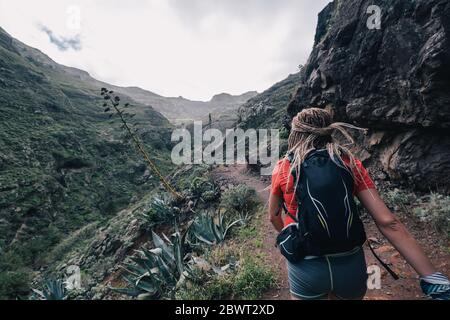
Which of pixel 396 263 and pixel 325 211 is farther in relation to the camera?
pixel 396 263

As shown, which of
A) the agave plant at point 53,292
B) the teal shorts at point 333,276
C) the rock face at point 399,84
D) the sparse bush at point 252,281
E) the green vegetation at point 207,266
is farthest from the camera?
the agave plant at point 53,292

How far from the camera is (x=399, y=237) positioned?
1.62m

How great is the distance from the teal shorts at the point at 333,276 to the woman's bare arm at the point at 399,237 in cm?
22

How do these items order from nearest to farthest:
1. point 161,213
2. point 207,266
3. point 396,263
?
point 396,263 < point 207,266 < point 161,213

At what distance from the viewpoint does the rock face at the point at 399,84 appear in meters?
5.31

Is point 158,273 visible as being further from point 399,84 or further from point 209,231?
point 399,84

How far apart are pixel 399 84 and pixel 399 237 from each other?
590cm

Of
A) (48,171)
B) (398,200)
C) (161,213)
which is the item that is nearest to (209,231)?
(161,213)

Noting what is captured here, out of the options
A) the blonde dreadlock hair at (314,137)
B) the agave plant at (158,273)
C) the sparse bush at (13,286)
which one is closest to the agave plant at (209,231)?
the agave plant at (158,273)

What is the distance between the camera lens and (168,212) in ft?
32.5

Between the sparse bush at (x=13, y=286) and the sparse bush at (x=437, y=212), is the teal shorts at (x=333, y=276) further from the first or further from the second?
the sparse bush at (x=13, y=286)

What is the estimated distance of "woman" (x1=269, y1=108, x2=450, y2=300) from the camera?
158cm

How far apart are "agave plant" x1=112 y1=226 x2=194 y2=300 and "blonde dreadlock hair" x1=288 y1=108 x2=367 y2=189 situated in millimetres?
3589

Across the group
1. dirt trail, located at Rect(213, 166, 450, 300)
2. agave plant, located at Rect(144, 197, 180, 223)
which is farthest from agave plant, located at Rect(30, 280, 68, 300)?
dirt trail, located at Rect(213, 166, 450, 300)
